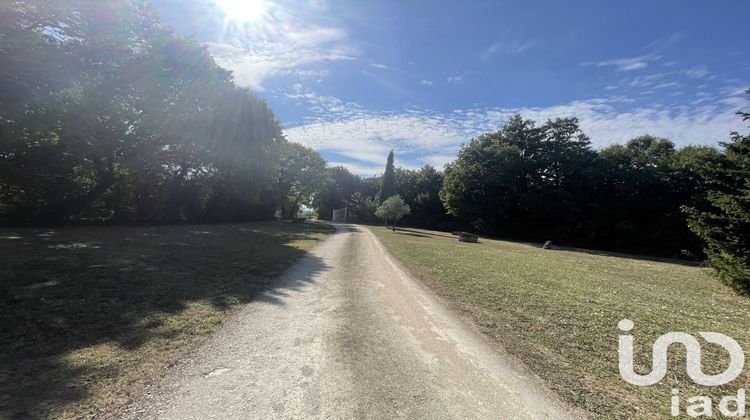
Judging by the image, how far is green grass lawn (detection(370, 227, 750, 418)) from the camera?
14.4 feet

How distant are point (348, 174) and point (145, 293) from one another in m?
68.8

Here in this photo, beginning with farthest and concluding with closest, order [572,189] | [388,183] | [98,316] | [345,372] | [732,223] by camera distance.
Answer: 1. [388,183]
2. [572,189]
3. [732,223]
4. [98,316]
5. [345,372]

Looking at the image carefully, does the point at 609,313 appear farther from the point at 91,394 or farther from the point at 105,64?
the point at 105,64

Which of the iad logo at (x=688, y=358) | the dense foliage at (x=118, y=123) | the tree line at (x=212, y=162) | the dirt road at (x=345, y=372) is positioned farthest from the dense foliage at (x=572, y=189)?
the dirt road at (x=345, y=372)

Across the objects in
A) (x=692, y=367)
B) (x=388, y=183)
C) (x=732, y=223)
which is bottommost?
(x=692, y=367)

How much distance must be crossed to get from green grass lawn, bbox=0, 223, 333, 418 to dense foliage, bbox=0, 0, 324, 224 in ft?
25.3

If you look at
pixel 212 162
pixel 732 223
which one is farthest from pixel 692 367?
pixel 212 162

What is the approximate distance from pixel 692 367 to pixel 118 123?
90.7ft

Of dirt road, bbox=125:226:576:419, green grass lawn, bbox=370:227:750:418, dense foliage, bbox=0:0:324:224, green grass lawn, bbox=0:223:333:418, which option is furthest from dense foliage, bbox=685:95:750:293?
dense foliage, bbox=0:0:324:224

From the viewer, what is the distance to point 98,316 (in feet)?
18.1

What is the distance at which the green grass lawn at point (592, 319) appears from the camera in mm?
4379

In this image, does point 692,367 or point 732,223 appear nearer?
point 692,367

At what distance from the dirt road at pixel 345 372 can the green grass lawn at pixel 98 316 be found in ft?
1.68

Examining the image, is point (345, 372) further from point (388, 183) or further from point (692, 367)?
point (388, 183)
